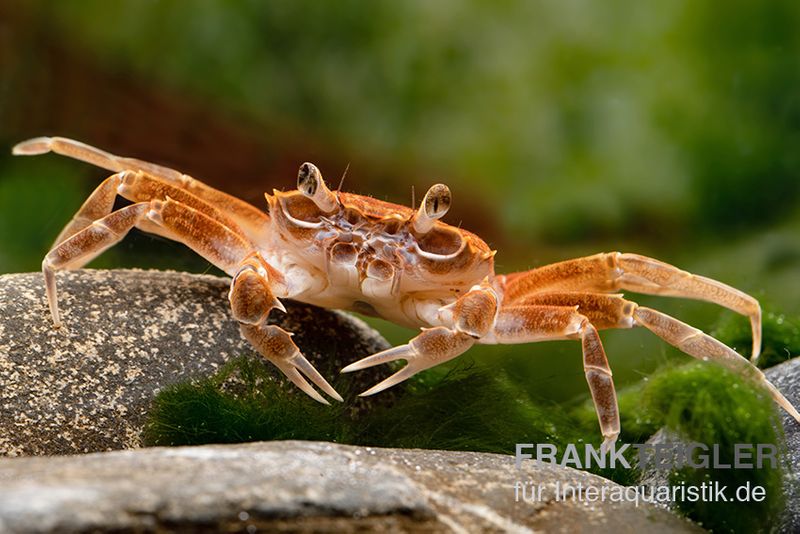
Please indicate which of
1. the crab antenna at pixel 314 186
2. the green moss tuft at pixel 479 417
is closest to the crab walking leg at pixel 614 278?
the green moss tuft at pixel 479 417

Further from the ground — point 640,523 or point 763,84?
point 763,84

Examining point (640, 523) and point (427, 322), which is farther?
point (427, 322)

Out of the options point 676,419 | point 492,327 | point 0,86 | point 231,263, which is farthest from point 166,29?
point 676,419

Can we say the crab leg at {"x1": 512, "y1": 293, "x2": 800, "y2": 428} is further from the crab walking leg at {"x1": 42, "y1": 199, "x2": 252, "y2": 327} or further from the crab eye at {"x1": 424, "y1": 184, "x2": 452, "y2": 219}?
the crab walking leg at {"x1": 42, "y1": 199, "x2": 252, "y2": 327}

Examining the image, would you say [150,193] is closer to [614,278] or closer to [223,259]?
[223,259]

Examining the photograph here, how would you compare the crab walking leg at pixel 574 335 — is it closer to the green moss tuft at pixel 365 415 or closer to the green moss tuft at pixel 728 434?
the green moss tuft at pixel 365 415

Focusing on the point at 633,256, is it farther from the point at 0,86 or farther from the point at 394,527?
the point at 0,86

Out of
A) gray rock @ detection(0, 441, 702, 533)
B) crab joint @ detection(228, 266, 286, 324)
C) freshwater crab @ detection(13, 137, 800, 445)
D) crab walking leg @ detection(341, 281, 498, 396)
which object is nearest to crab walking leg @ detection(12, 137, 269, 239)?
freshwater crab @ detection(13, 137, 800, 445)

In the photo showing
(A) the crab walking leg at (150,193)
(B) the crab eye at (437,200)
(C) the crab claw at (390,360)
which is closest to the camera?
(C) the crab claw at (390,360)
